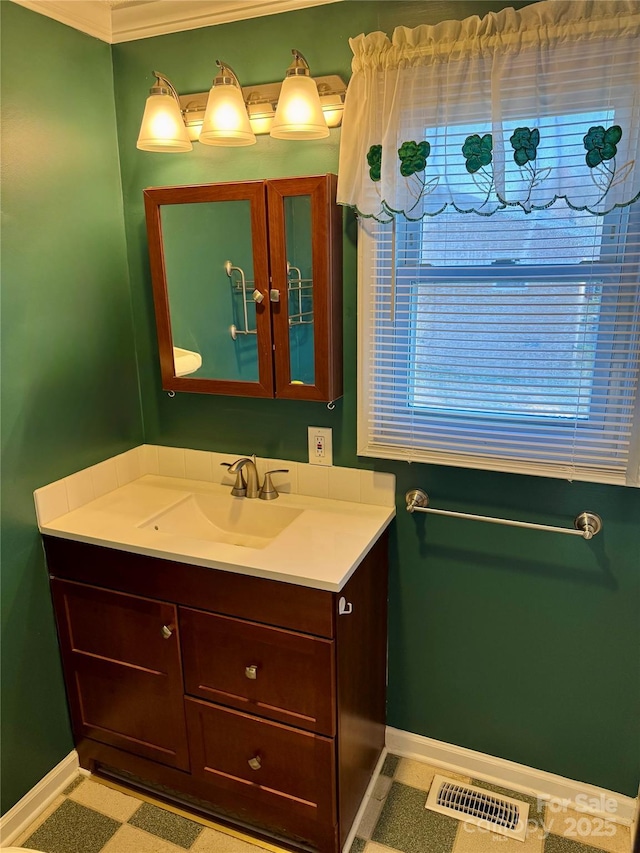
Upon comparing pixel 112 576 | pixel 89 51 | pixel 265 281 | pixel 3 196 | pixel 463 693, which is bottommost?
pixel 463 693

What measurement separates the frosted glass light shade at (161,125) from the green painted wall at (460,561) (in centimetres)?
18

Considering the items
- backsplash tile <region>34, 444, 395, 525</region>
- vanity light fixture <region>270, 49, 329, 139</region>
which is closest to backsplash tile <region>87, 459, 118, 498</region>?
backsplash tile <region>34, 444, 395, 525</region>

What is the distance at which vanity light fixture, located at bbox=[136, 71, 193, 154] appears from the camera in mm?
1727

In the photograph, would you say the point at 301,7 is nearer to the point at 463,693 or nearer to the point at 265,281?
the point at 265,281

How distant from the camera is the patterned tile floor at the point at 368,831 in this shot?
1771 millimetres

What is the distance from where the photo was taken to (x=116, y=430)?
84.7 inches

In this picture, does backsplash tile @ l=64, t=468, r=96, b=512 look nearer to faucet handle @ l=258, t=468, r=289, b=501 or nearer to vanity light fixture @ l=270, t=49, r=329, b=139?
faucet handle @ l=258, t=468, r=289, b=501

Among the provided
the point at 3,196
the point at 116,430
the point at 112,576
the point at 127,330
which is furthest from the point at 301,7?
the point at 112,576

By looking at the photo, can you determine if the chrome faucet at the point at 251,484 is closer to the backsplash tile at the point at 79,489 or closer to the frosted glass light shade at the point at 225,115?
the backsplash tile at the point at 79,489

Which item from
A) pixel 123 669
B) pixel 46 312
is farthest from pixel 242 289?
pixel 123 669

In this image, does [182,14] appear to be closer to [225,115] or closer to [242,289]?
[225,115]

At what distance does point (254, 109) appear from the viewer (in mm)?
1814

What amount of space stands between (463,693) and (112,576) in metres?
A: 1.20

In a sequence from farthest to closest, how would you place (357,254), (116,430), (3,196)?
(116,430) → (357,254) → (3,196)
